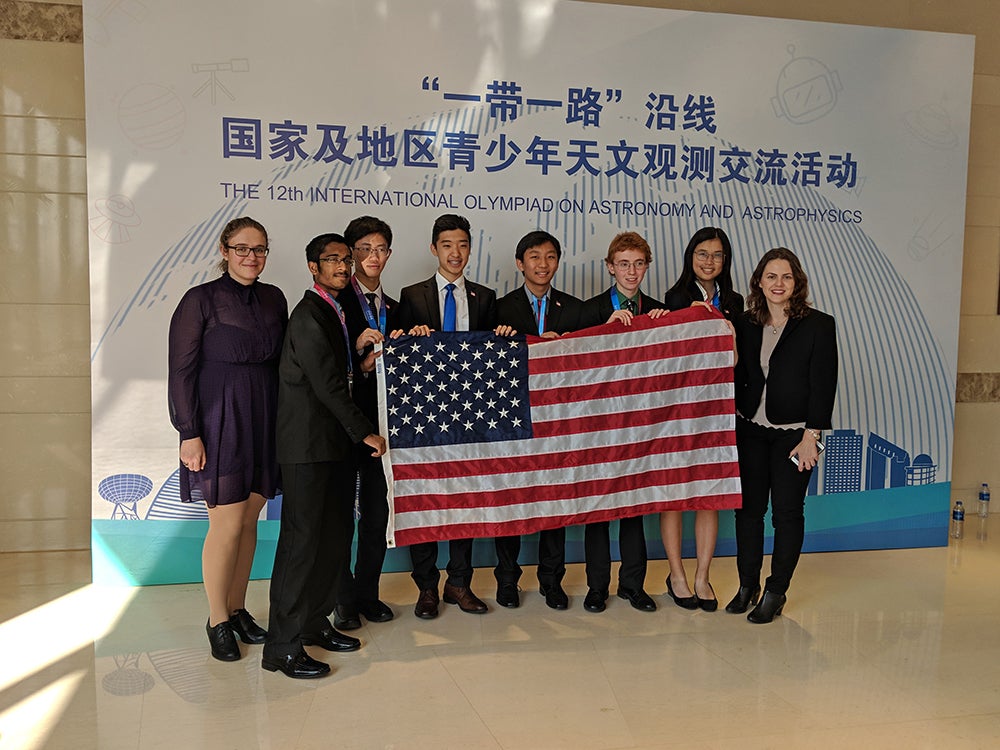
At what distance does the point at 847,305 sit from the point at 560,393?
210 centimetres

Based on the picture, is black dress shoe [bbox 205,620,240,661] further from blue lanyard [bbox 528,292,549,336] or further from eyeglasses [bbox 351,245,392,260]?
blue lanyard [bbox 528,292,549,336]

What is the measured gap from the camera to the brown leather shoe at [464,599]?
3.85m

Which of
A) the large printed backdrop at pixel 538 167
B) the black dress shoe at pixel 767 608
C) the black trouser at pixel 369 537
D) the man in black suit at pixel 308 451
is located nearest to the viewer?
the man in black suit at pixel 308 451

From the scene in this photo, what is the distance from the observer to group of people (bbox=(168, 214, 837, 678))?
10.4ft

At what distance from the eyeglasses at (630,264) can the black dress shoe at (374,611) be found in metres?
1.81

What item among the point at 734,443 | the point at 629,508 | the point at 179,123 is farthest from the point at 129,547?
the point at 734,443

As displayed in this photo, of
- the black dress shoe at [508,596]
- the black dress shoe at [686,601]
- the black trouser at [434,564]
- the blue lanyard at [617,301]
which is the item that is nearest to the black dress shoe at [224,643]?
the black trouser at [434,564]

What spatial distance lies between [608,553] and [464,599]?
Answer: 0.69 meters

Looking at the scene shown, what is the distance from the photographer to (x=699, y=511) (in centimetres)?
399

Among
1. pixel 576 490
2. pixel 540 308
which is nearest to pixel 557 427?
pixel 576 490

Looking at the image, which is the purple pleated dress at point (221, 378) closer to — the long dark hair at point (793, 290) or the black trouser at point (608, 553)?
the black trouser at point (608, 553)

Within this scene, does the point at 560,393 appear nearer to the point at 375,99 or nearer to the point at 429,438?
the point at 429,438

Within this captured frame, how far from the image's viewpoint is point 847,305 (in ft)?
16.1

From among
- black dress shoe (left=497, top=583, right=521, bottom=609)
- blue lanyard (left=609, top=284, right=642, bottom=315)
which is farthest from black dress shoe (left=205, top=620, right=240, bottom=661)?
blue lanyard (left=609, top=284, right=642, bottom=315)
